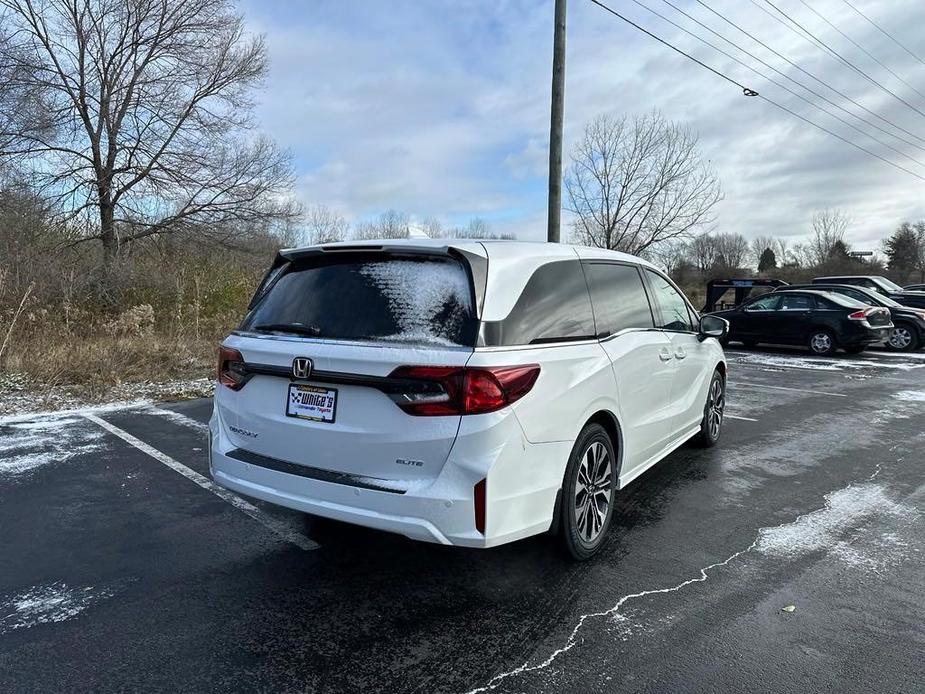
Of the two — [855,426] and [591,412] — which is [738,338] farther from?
[591,412]

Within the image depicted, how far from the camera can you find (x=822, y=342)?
14.3 metres

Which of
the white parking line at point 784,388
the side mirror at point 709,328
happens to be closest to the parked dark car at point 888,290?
the white parking line at point 784,388

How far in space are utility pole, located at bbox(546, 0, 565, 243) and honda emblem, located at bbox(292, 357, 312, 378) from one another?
365 inches

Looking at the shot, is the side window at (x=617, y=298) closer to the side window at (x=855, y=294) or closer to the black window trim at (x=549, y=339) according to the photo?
the black window trim at (x=549, y=339)

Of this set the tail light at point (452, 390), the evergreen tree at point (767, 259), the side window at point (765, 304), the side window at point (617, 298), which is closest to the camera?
the tail light at point (452, 390)

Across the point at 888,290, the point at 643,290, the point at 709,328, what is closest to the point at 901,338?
the point at 888,290

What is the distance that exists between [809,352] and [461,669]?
15.2 meters

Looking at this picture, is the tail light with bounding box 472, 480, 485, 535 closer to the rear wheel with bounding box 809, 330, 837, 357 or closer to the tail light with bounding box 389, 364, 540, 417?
the tail light with bounding box 389, 364, 540, 417

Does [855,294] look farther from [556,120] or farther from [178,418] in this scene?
[178,418]

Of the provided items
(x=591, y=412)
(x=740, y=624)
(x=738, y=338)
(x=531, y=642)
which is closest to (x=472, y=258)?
(x=591, y=412)

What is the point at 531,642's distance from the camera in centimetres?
269

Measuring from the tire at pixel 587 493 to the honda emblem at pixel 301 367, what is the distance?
54.6 inches

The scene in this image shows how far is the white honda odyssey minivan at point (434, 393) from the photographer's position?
269 cm

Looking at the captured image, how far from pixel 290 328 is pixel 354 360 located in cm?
61
